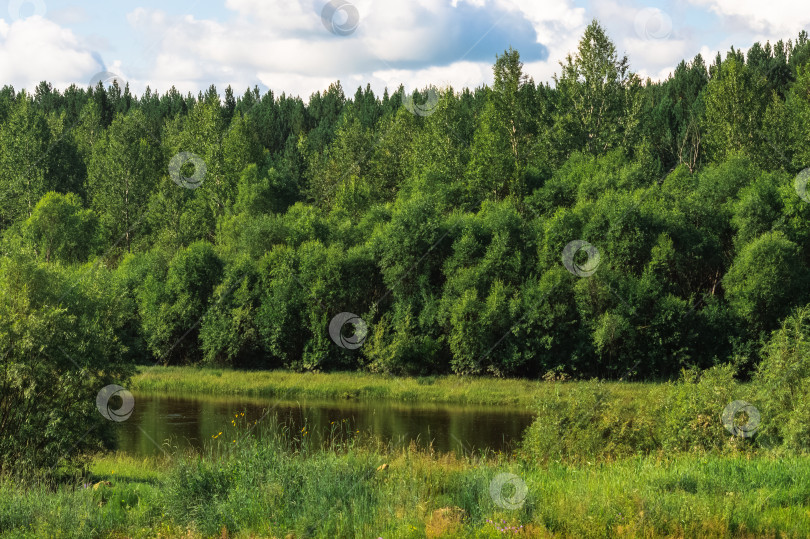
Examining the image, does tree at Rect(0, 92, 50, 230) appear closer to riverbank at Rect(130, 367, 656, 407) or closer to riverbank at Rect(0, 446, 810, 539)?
riverbank at Rect(130, 367, 656, 407)

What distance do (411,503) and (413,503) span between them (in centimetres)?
3

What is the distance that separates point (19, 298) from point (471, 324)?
32.7 meters

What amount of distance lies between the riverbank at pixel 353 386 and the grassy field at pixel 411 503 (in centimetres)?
3106

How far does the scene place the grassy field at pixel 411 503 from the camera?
9180 millimetres

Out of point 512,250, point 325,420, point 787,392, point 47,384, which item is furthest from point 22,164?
point 787,392

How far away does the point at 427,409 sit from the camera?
4094 cm

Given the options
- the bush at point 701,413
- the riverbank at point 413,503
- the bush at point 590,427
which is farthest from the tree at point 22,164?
the riverbank at point 413,503

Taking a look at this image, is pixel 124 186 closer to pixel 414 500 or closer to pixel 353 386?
pixel 353 386

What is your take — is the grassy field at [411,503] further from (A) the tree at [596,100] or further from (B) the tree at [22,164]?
(B) the tree at [22,164]

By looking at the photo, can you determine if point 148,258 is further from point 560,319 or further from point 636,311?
point 636,311

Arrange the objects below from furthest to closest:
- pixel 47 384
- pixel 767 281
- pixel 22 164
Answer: pixel 22 164
pixel 767 281
pixel 47 384

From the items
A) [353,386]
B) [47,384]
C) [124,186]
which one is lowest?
[353,386]

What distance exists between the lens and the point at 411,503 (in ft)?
31.9

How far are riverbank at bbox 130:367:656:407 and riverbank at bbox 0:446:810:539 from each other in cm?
3101
